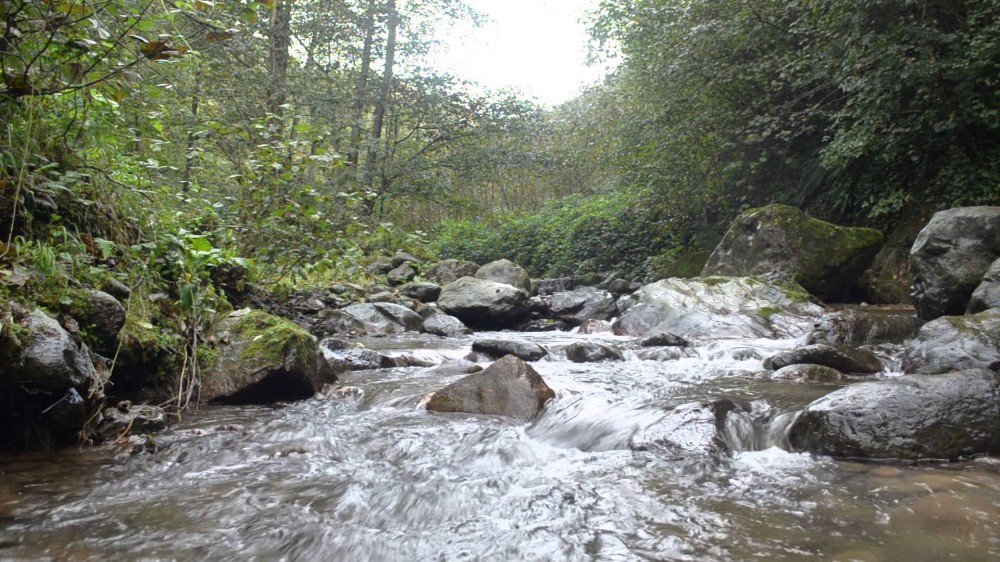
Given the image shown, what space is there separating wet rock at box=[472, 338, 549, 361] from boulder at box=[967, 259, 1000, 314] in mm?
4572

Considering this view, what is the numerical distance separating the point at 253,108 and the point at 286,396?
5.41 m

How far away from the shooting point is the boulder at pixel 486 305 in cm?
1162

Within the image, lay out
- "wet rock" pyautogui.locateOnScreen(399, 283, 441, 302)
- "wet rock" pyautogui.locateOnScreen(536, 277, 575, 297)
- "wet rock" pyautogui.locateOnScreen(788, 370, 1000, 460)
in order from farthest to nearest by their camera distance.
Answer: "wet rock" pyautogui.locateOnScreen(536, 277, 575, 297), "wet rock" pyautogui.locateOnScreen(399, 283, 441, 302), "wet rock" pyautogui.locateOnScreen(788, 370, 1000, 460)

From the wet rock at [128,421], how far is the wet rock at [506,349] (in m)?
4.07

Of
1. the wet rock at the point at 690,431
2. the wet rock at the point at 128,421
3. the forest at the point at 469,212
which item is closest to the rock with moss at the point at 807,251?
the forest at the point at 469,212

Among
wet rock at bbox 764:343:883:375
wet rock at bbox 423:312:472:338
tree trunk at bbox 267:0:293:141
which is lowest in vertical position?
wet rock at bbox 423:312:472:338

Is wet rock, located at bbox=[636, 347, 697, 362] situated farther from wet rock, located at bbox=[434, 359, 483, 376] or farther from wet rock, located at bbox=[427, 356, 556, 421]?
wet rock, located at bbox=[427, 356, 556, 421]

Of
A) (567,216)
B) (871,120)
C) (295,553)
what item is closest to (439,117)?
(567,216)

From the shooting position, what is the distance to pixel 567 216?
20.6m

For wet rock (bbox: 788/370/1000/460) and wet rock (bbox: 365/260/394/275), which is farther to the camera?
wet rock (bbox: 365/260/394/275)

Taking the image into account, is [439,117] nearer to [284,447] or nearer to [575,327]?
[575,327]

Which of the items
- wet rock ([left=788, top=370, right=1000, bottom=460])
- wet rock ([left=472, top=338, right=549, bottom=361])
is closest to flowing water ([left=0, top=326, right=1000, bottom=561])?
wet rock ([left=788, top=370, right=1000, bottom=460])

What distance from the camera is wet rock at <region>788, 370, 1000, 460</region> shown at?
11.1 ft

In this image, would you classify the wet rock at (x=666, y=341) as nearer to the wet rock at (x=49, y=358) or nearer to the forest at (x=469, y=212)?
the forest at (x=469, y=212)
